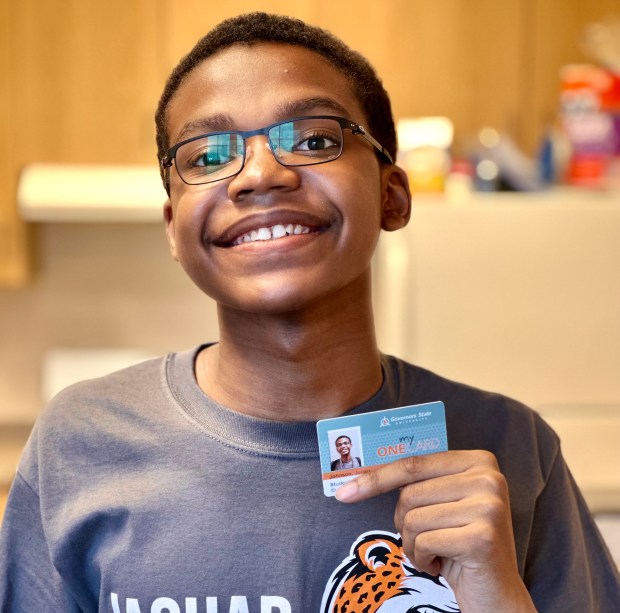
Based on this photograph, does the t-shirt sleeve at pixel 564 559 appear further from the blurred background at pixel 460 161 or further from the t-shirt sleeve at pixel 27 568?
the blurred background at pixel 460 161

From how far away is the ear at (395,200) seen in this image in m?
1.11

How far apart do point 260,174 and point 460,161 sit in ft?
5.53

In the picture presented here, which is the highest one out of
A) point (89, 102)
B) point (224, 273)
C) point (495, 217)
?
point (89, 102)

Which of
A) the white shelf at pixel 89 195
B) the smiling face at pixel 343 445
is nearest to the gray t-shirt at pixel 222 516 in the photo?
the smiling face at pixel 343 445

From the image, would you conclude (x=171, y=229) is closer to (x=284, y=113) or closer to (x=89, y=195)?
(x=284, y=113)

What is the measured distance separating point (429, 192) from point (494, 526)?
5.13 ft

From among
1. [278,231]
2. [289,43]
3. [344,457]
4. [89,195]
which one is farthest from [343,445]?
[89,195]

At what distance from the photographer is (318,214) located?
3.15ft

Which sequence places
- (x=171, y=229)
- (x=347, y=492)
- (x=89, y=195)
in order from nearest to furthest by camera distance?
(x=347, y=492) → (x=171, y=229) → (x=89, y=195)

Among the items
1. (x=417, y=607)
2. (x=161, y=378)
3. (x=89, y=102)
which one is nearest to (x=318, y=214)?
(x=161, y=378)

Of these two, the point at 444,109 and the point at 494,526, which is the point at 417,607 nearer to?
the point at 494,526

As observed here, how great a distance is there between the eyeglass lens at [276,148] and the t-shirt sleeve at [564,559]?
46 cm

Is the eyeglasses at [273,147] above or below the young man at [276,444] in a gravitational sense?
above

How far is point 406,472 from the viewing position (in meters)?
0.90
